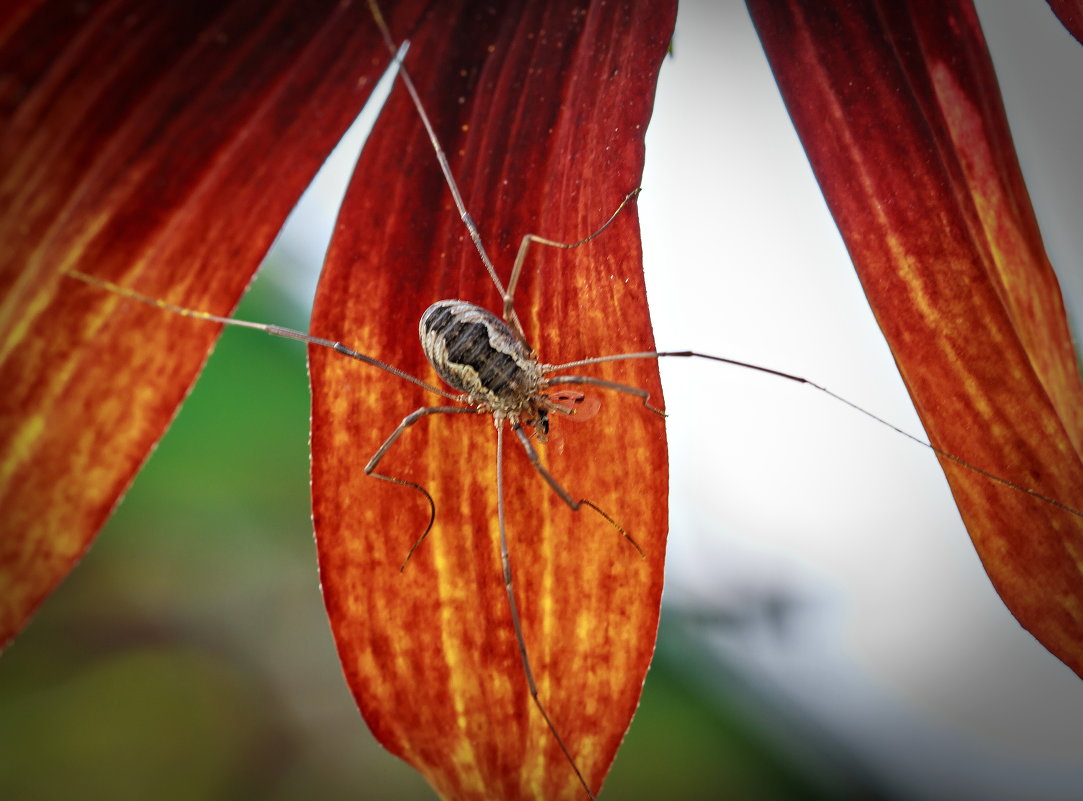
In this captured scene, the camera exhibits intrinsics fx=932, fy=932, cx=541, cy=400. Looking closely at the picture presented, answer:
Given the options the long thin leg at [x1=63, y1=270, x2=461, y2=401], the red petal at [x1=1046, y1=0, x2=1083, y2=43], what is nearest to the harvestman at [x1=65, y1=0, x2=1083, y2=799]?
the long thin leg at [x1=63, y1=270, x2=461, y2=401]

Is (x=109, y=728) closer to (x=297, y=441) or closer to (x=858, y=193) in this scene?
(x=297, y=441)

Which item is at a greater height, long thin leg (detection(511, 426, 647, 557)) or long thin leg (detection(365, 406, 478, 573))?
long thin leg (detection(365, 406, 478, 573))

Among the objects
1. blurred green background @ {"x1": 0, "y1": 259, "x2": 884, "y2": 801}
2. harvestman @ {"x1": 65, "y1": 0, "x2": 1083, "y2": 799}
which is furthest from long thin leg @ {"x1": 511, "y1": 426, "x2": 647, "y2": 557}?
blurred green background @ {"x1": 0, "y1": 259, "x2": 884, "y2": 801}

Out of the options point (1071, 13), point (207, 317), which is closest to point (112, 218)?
point (207, 317)

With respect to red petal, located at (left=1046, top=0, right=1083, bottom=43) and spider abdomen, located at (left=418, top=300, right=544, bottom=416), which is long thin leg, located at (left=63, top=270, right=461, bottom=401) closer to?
spider abdomen, located at (left=418, top=300, right=544, bottom=416)

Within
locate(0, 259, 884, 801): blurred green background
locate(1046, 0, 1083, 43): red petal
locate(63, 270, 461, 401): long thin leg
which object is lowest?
locate(0, 259, 884, 801): blurred green background

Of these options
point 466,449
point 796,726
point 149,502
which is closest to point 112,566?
point 149,502
